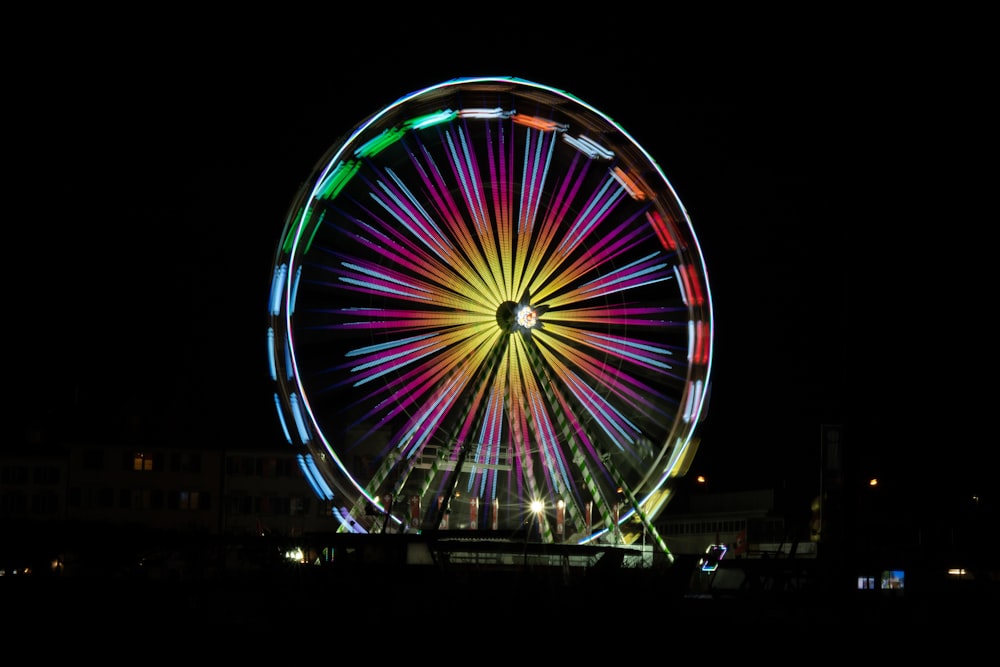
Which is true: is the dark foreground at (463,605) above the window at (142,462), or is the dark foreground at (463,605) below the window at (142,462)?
below

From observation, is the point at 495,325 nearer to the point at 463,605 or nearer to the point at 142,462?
the point at 463,605

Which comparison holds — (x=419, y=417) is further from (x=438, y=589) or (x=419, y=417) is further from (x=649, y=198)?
(x=649, y=198)

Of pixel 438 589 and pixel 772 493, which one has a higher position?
pixel 772 493

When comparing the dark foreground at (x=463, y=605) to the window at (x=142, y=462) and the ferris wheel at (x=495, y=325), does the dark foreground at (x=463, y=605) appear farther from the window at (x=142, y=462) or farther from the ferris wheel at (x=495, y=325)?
the window at (x=142, y=462)

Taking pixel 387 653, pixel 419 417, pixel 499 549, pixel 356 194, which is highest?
pixel 356 194

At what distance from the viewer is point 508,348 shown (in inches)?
1460

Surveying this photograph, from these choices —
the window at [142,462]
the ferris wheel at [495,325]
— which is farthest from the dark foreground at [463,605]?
the window at [142,462]

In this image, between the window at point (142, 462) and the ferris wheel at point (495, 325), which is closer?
the ferris wheel at point (495, 325)

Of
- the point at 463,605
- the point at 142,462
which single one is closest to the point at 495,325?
the point at 463,605

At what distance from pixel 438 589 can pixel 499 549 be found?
253 inches

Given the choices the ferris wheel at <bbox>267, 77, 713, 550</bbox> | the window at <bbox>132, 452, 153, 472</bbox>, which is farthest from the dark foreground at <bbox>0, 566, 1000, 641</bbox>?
the window at <bbox>132, 452, 153, 472</bbox>

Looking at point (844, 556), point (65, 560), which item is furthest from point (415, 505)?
point (65, 560)

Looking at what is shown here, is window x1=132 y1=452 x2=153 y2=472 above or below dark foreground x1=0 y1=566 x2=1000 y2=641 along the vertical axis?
above

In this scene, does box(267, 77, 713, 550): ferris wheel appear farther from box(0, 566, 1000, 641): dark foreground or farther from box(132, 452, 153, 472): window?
box(132, 452, 153, 472): window
